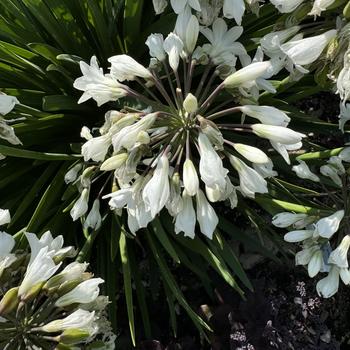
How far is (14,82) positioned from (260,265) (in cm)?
121

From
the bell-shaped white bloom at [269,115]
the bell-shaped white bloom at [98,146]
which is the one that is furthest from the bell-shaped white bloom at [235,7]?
the bell-shaped white bloom at [98,146]

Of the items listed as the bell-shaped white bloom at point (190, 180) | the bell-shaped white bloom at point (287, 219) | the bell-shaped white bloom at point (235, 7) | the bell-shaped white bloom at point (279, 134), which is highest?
the bell-shaped white bloom at point (235, 7)

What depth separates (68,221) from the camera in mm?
2184

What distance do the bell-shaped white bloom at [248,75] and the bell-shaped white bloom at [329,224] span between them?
0.44 m

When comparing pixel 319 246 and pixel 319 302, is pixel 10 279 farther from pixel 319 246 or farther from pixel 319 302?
pixel 319 302

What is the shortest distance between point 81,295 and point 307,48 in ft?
2.76

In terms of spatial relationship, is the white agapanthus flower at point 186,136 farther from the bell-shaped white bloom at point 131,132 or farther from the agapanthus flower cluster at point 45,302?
the agapanthus flower cluster at point 45,302

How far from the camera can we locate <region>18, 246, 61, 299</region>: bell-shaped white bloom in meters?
1.46

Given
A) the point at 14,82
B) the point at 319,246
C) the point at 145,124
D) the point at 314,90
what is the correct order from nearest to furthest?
the point at 145,124 < the point at 319,246 < the point at 314,90 < the point at 14,82

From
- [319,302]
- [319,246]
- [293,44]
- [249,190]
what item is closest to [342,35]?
[293,44]

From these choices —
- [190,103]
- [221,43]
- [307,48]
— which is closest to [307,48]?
[307,48]

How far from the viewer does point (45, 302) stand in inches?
60.6

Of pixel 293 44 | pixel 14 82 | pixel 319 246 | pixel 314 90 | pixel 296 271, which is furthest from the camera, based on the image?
pixel 296 271

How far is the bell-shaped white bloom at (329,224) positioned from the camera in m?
1.59
